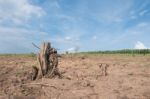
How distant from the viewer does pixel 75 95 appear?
11133 mm

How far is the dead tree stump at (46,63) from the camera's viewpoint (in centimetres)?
1255

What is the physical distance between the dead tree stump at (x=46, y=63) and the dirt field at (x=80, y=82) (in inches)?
15.5

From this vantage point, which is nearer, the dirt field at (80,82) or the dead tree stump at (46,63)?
the dirt field at (80,82)

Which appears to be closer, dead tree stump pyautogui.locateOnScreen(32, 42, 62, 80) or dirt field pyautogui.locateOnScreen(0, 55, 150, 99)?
dirt field pyautogui.locateOnScreen(0, 55, 150, 99)

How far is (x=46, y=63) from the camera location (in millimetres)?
12680

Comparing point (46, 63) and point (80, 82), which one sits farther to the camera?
point (46, 63)

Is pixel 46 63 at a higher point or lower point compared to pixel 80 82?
higher

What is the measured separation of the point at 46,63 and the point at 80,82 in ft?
5.42

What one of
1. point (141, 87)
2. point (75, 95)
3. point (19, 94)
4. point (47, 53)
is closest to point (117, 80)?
point (141, 87)

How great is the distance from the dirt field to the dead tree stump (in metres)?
0.39

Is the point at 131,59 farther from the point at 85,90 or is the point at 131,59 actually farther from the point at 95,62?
the point at 85,90

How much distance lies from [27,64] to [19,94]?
291 centimetres

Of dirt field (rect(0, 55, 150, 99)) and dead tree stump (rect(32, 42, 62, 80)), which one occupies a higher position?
dead tree stump (rect(32, 42, 62, 80))

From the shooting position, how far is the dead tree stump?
1255cm
